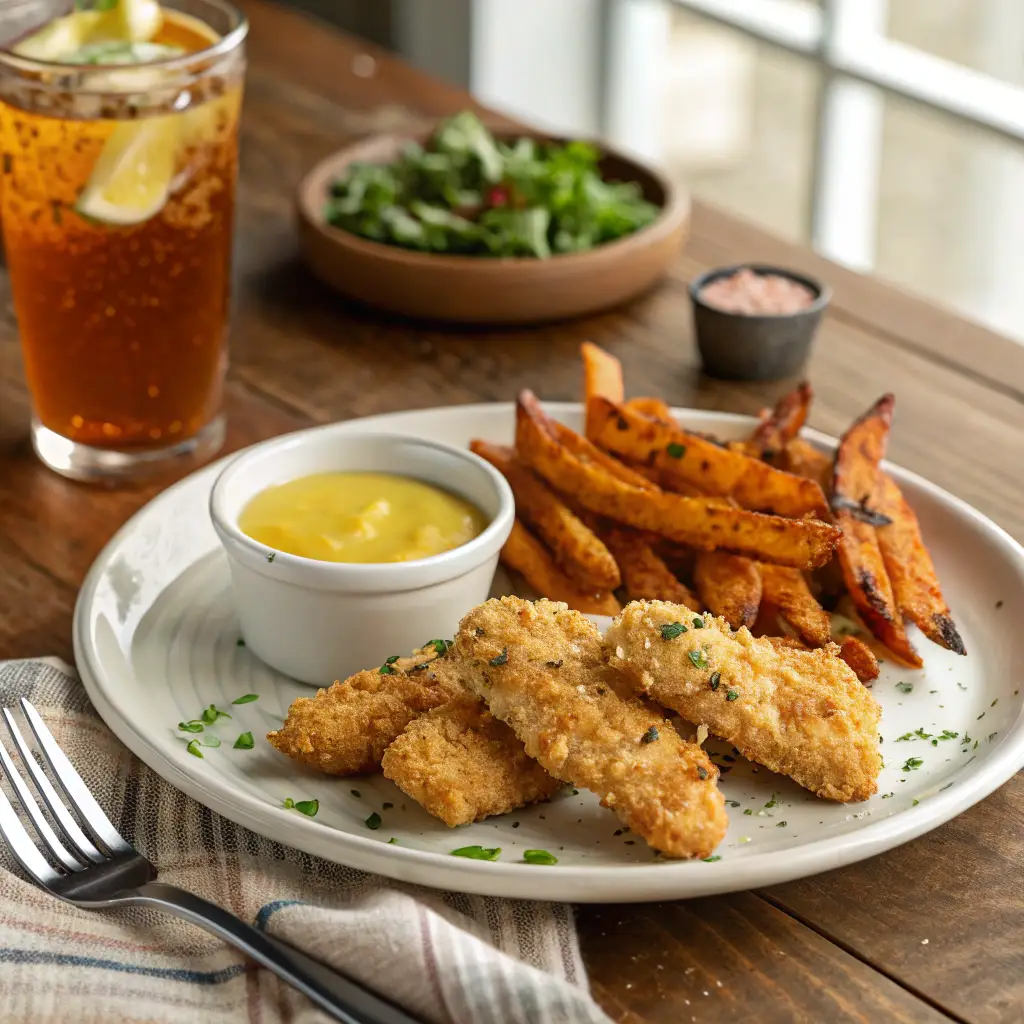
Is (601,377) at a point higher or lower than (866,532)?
higher

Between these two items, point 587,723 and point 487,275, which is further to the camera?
point 487,275

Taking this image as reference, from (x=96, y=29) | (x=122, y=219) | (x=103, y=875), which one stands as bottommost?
(x=103, y=875)

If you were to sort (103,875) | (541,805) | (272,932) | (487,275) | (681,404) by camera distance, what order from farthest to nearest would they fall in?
1. (487,275)
2. (681,404)
3. (541,805)
4. (103,875)
5. (272,932)

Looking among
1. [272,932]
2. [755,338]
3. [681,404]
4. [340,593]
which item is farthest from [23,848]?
[755,338]

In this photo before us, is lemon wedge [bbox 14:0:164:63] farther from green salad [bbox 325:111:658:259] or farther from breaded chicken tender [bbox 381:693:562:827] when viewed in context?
breaded chicken tender [bbox 381:693:562:827]

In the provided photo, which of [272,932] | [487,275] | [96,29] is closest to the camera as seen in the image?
[272,932]

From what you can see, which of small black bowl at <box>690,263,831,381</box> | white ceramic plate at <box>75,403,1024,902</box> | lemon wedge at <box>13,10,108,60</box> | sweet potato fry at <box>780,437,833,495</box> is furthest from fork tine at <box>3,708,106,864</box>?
small black bowl at <box>690,263,831,381</box>

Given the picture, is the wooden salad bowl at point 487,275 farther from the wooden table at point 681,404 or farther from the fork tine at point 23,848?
the fork tine at point 23,848

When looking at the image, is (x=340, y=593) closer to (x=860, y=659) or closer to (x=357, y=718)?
(x=357, y=718)
